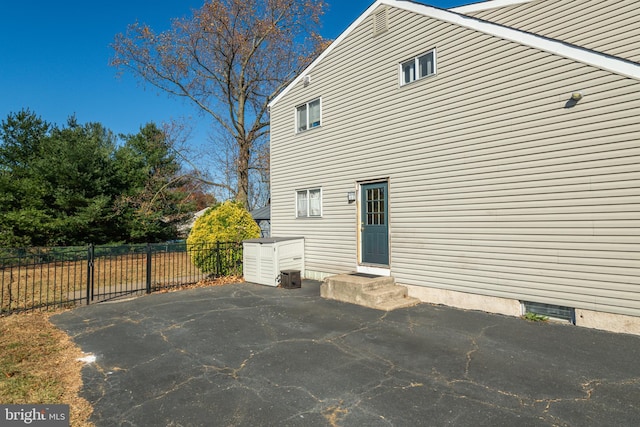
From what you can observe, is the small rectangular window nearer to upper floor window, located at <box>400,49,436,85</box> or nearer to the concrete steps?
the concrete steps

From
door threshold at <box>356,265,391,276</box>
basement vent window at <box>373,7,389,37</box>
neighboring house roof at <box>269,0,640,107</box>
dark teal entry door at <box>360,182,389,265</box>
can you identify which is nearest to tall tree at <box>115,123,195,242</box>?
dark teal entry door at <box>360,182,389,265</box>

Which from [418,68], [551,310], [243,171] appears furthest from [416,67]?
[243,171]

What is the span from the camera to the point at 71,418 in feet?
9.93

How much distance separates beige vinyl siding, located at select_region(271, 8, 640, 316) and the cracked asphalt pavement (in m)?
0.97

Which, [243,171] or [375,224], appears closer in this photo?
[375,224]

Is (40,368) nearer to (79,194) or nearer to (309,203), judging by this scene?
(309,203)

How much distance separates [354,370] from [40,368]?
3813mm

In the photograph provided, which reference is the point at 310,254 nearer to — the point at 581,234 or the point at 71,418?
the point at 581,234

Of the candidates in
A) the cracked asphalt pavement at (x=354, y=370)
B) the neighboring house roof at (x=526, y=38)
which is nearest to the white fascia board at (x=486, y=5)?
the neighboring house roof at (x=526, y=38)

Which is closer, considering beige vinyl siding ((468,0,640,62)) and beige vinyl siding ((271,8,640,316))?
beige vinyl siding ((271,8,640,316))

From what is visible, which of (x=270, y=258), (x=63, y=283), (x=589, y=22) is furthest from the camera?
(x=63, y=283)

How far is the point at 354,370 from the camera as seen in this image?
3988 mm

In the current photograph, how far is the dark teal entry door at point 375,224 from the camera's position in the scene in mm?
8156

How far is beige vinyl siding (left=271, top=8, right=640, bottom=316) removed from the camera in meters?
5.07
